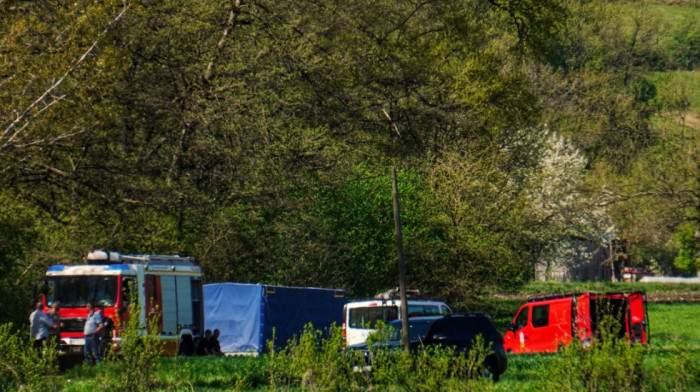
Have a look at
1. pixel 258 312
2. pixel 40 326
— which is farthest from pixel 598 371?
pixel 258 312

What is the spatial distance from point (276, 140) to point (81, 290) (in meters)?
9.69

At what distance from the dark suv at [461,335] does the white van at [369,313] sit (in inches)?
264

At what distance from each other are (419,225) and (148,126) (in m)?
12.6

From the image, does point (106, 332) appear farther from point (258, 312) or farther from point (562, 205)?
point (562, 205)

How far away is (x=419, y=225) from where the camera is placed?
37500 mm

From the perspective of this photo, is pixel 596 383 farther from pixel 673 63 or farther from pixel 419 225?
pixel 673 63

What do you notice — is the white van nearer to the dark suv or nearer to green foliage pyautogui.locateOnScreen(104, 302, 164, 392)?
the dark suv

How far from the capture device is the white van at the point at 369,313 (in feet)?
85.0

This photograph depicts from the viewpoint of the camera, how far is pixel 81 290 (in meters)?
22.9

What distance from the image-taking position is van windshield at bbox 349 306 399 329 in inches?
1021

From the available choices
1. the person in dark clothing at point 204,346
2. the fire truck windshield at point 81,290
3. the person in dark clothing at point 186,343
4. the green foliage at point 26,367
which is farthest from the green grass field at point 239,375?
the person in dark clothing at point 204,346

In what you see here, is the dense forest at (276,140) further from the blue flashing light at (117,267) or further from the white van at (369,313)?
the white van at (369,313)

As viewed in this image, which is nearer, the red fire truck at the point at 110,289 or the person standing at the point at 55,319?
the person standing at the point at 55,319

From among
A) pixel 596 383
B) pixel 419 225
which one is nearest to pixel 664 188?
pixel 419 225
